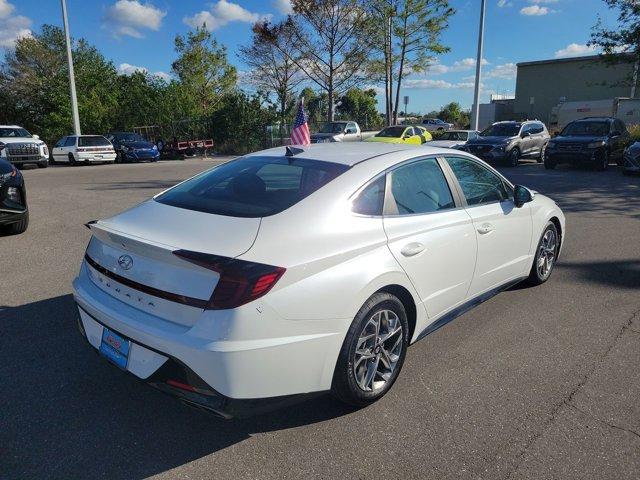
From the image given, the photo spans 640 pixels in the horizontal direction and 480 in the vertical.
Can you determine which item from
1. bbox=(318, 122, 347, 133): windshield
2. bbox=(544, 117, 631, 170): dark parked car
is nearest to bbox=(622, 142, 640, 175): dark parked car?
bbox=(544, 117, 631, 170): dark parked car

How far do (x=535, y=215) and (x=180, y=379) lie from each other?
369 centimetres

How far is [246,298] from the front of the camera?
2.34 metres

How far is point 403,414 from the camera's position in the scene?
2.96 m

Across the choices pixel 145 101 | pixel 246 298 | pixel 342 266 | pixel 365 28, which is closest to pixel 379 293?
pixel 342 266

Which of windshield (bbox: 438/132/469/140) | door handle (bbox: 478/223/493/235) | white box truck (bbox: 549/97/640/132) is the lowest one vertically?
door handle (bbox: 478/223/493/235)

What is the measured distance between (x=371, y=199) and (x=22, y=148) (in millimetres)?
20623

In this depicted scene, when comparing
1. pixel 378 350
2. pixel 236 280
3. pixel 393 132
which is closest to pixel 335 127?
pixel 393 132

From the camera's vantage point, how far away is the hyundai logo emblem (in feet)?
8.75

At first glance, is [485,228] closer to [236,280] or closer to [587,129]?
[236,280]

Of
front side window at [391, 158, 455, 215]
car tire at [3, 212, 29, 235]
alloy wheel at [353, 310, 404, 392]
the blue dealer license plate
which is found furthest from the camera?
car tire at [3, 212, 29, 235]

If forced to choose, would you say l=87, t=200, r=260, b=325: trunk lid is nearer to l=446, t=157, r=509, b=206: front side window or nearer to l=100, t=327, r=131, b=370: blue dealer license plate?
l=100, t=327, r=131, b=370: blue dealer license plate

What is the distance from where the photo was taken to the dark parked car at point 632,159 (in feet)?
46.2

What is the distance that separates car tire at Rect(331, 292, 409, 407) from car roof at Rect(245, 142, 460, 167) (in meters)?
0.99

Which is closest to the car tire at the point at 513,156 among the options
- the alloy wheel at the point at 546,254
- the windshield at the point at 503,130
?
the windshield at the point at 503,130
